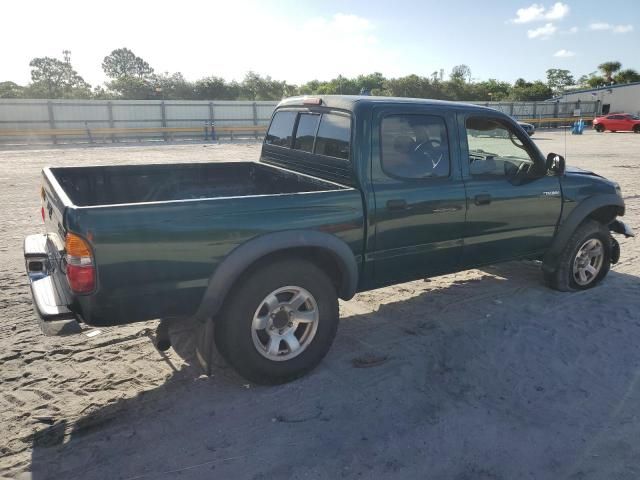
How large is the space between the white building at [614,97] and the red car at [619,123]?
12824mm

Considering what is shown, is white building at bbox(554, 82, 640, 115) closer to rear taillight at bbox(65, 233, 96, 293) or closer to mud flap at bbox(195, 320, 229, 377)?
mud flap at bbox(195, 320, 229, 377)

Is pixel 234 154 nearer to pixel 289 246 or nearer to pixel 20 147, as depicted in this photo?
pixel 20 147

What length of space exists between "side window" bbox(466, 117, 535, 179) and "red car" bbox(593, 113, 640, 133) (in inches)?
1475

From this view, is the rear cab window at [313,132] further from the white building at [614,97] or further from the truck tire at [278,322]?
the white building at [614,97]

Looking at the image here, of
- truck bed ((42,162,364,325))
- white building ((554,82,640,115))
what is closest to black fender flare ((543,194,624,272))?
truck bed ((42,162,364,325))

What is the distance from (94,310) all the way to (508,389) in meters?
2.78

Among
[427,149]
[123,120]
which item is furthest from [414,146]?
[123,120]

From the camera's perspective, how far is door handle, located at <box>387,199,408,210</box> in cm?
374

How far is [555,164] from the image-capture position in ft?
15.2

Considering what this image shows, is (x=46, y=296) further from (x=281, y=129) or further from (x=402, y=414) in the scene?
(x=281, y=129)

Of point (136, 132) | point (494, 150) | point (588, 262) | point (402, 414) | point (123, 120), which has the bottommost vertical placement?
point (402, 414)

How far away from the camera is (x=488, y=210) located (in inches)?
171

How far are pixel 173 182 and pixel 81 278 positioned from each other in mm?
2042

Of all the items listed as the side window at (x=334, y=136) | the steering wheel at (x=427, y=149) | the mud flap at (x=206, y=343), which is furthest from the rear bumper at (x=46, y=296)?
the steering wheel at (x=427, y=149)
